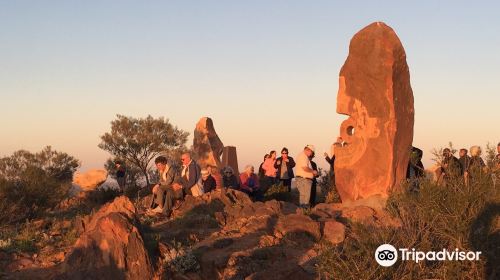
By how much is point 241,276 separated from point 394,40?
6.82 meters

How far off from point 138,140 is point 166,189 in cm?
2155

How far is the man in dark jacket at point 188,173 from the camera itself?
1411cm

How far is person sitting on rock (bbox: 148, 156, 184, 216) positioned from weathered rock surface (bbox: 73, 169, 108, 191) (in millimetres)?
14195

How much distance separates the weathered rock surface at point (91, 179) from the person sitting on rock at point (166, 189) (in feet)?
46.6

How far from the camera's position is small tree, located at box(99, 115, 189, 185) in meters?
34.8

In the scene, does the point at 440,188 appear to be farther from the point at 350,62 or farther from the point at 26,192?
the point at 26,192

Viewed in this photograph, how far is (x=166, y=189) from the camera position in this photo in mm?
13719

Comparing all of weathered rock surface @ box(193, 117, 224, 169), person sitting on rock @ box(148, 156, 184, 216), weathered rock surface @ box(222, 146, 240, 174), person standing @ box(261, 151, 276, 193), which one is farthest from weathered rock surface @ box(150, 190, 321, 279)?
weathered rock surface @ box(193, 117, 224, 169)

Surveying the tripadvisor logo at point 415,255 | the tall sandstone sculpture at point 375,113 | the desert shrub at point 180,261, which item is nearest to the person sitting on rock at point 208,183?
the tall sandstone sculpture at point 375,113

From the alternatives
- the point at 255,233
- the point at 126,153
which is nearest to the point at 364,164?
the point at 255,233

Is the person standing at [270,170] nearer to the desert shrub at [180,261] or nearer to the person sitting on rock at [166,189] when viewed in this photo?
the person sitting on rock at [166,189]

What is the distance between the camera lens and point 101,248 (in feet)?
29.0

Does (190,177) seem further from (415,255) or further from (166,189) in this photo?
(415,255)

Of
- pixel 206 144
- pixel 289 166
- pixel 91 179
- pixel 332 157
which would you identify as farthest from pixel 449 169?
pixel 91 179
